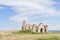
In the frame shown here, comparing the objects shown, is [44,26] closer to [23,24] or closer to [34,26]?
[34,26]

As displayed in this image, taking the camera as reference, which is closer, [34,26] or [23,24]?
[23,24]

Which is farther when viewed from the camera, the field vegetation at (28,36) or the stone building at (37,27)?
the stone building at (37,27)

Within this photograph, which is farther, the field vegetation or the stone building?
the stone building

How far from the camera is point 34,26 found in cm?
9525

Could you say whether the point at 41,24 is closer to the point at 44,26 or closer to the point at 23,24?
the point at 44,26

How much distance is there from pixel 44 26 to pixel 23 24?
46.6 feet

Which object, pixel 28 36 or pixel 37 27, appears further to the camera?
pixel 37 27

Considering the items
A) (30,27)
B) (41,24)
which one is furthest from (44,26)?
(30,27)

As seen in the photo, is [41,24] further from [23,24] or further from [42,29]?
[23,24]

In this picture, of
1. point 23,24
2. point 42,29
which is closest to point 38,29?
point 42,29

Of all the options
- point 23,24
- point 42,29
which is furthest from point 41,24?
point 23,24

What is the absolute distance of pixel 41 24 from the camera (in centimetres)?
9569

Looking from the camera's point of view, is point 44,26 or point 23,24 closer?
point 23,24

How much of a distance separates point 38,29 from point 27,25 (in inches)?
258
